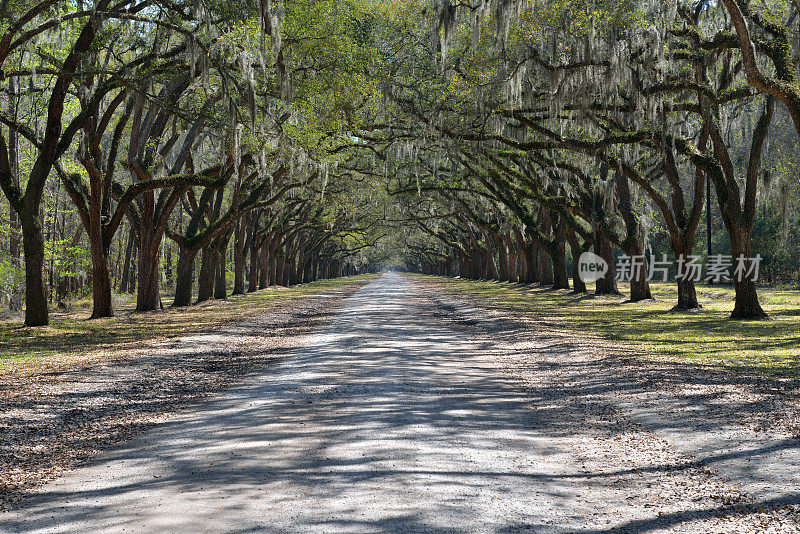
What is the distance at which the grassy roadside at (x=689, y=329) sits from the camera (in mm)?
11070

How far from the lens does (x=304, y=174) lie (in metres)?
21.6

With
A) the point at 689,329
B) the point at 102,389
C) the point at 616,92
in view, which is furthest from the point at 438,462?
the point at 616,92

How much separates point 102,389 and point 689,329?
13.1 metres

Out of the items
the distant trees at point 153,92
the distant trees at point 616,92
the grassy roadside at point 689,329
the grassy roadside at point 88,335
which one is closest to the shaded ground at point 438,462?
the grassy roadside at point 689,329

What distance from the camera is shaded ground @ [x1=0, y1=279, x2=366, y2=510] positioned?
593 centimetres

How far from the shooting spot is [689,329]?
52.0ft

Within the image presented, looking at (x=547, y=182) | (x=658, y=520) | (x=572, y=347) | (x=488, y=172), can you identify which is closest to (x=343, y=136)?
(x=488, y=172)

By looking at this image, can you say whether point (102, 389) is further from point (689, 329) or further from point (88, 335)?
point (689, 329)

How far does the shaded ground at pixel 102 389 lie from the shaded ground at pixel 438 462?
0.47 metres

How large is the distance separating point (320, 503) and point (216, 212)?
24.3 m

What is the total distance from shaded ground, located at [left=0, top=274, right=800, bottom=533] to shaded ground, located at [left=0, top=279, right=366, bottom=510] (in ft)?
1.56

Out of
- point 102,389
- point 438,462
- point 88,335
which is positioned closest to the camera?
point 438,462

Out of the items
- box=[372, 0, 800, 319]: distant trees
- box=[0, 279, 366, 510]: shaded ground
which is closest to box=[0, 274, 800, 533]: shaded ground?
box=[0, 279, 366, 510]: shaded ground

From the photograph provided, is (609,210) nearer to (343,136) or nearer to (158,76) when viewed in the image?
(343,136)
